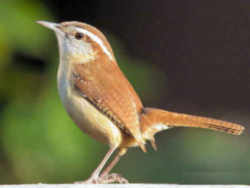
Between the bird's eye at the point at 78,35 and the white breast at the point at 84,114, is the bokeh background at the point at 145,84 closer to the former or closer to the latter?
the white breast at the point at 84,114

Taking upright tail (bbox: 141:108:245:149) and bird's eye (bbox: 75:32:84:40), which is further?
upright tail (bbox: 141:108:245:149)

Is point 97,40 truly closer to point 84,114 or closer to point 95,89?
point 95,89

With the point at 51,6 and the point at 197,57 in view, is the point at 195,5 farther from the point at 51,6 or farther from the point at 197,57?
the point at 51,6

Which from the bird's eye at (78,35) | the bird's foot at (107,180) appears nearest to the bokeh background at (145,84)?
the bird's foot at (107,180)

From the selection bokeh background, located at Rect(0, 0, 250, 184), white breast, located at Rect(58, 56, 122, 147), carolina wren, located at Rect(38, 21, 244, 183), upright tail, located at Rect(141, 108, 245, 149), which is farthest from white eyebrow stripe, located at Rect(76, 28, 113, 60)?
bokeh background, located at Rect(0, 0, 250, 184)

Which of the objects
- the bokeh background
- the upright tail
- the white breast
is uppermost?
the white breast

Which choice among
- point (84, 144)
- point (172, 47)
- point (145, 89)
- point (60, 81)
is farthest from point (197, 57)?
point (60, 81)

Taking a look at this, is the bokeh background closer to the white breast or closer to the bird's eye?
the white breast
